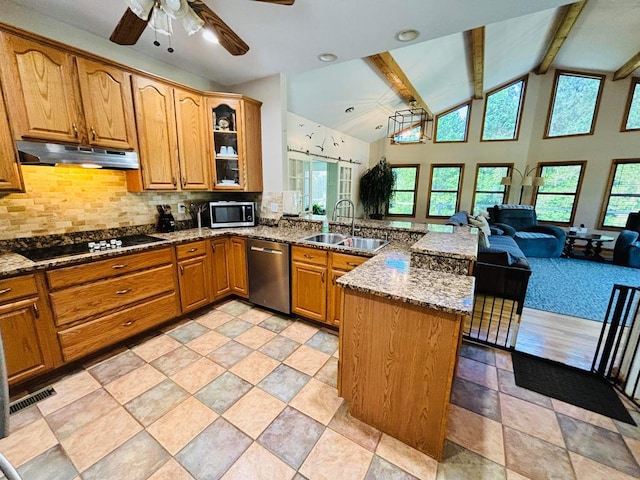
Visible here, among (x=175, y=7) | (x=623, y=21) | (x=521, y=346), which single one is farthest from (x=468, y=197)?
(x=175, y=7)

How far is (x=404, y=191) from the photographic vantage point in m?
8.04

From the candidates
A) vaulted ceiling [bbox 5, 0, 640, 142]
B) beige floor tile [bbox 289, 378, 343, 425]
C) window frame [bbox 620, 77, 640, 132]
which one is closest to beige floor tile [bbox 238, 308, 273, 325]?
beige floor tile [bbox 289, 378, 343, 425]

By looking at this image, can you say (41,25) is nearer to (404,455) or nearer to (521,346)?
(404,455)

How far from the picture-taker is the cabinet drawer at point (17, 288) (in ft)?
5.41

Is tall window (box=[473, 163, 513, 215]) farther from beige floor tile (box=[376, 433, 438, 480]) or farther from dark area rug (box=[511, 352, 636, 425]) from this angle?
beige floor tile (box=[376, 433, 438, 480])

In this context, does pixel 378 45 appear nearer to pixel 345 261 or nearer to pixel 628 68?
pixel 345 261

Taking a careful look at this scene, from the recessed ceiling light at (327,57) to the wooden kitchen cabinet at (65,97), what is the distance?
1771mm

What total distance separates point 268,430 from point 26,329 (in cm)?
174

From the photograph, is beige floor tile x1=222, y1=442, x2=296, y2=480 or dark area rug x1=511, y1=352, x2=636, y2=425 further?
dark area rug x1=511, y1=352, x2=636, y2=425

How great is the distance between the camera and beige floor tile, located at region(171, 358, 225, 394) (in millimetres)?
1899

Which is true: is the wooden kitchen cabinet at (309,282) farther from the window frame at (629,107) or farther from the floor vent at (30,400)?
the window frame at (629,107)

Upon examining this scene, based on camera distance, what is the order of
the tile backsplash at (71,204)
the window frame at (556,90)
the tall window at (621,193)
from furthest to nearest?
the window frame at (556,90) → the tall window at (621,193) → the tile backsplash at (71,204)

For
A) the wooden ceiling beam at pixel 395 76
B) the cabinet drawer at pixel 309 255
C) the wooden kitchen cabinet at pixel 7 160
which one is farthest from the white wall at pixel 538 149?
the wooden kitchen cabinet at pixel 7 160

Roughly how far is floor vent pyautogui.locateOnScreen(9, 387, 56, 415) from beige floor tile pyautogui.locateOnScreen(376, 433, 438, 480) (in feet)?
7.19
